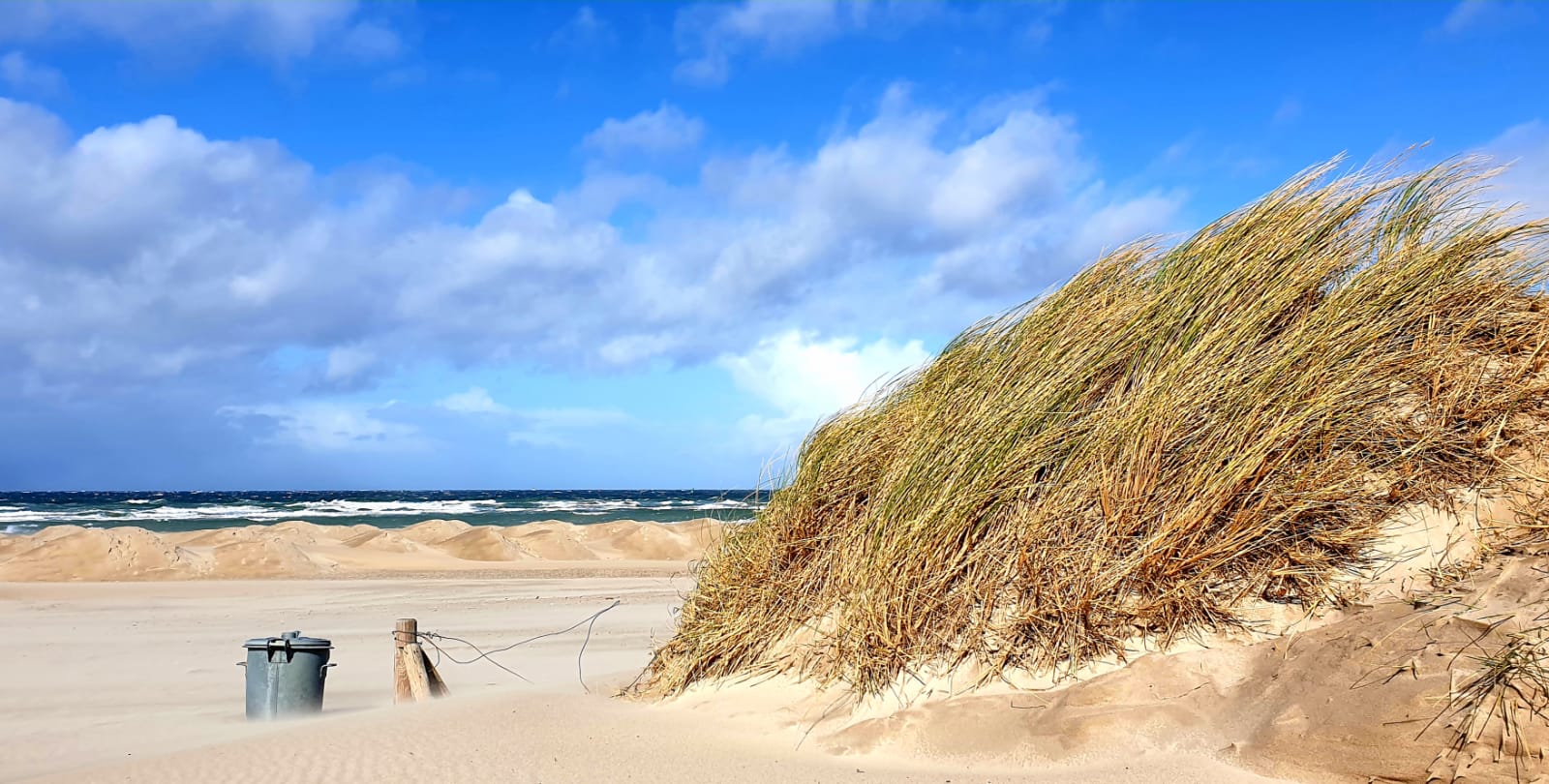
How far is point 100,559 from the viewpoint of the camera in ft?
76.6

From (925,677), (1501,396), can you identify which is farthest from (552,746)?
(1501,396)

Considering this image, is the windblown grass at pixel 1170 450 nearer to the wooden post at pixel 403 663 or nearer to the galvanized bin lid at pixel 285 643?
the wooden post at pixel 403 663

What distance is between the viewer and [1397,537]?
562 cm

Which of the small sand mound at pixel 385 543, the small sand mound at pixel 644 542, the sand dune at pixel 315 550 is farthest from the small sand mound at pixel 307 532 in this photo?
the small sand mound at pixel 644 542

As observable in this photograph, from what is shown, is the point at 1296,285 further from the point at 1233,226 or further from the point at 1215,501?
the point at 1215,501

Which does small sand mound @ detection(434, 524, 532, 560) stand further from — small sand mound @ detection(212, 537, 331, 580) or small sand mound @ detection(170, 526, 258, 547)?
small sand mound @ detection(170, 526, 258, 547)

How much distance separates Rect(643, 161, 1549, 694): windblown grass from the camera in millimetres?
5789

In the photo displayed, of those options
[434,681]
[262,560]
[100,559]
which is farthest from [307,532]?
[434,681]

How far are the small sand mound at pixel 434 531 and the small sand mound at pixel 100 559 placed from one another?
6854 millimetres

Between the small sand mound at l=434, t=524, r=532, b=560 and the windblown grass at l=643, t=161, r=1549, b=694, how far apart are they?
21.0m

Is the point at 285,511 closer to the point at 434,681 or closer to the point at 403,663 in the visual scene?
the point at 434,681

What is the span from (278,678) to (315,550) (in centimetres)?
1962

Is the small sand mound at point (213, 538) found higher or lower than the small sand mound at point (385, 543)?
higher

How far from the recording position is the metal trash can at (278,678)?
8.71 meters
